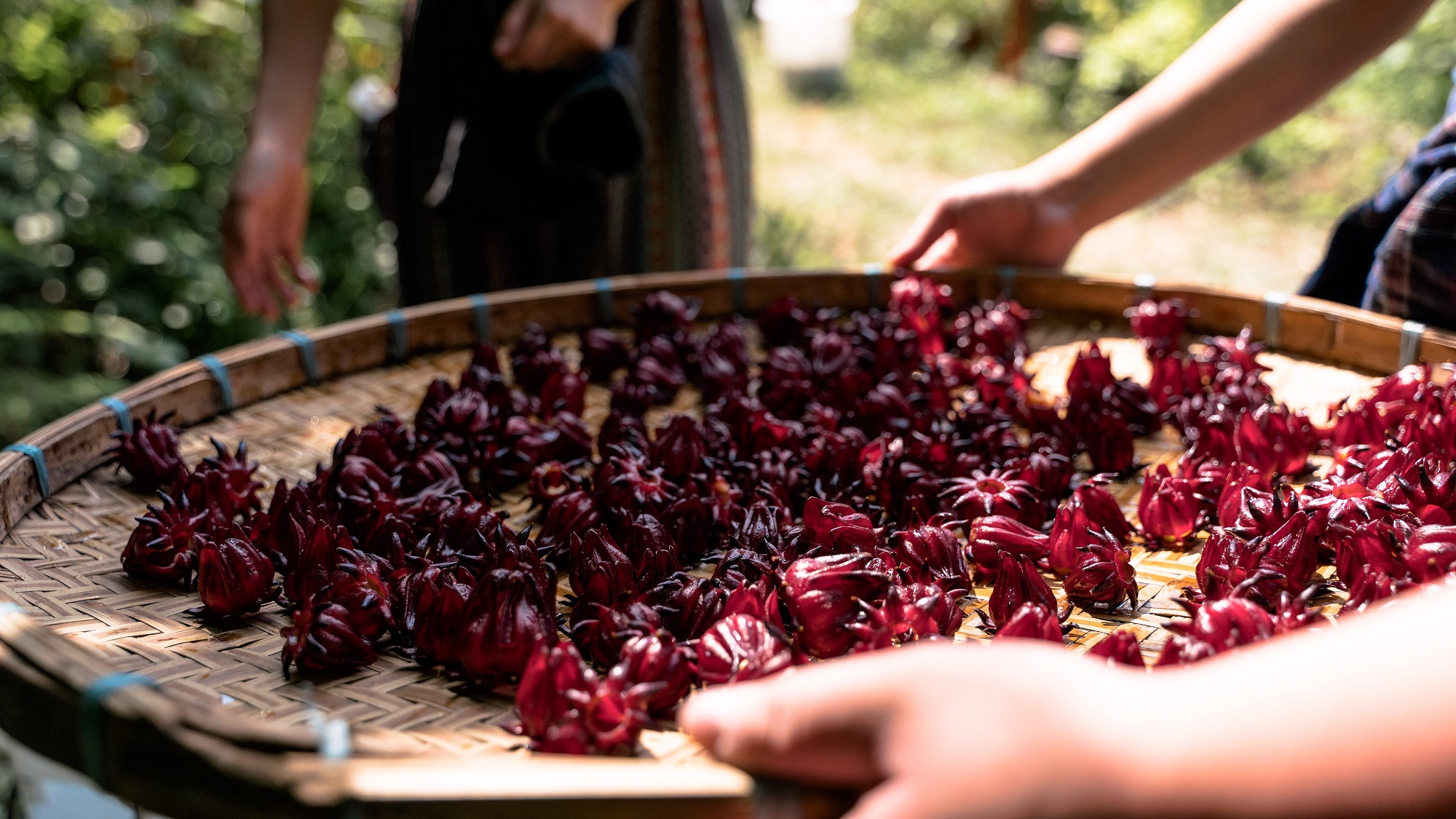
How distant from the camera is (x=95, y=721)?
68cm

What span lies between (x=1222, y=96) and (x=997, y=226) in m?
0.36

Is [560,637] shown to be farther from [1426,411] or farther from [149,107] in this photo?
[149,107]

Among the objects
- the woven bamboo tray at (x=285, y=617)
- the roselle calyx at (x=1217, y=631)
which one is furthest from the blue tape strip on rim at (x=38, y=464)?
the roselle calyx at (x=1217, y=631)

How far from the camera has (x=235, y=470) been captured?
1169mm

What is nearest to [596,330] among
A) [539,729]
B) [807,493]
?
[807,493]

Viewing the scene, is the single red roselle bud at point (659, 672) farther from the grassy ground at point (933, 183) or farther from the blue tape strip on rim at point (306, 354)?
A: the grassy ground at point (933, 183)

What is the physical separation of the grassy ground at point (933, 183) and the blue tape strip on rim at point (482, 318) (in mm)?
2810

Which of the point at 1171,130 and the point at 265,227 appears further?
the point at 265,227

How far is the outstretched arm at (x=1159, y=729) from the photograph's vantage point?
50 centimetres

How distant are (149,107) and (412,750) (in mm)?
3396

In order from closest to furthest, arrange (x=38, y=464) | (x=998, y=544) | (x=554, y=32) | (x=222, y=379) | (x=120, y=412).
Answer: (x=998, y=544)
(x=38, y=464)
(x=120, y=412)
(x=222, y=379)
(x=554, y=32)

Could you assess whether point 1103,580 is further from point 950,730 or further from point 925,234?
point 925,234

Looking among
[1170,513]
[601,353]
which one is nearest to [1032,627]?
[1170,513]

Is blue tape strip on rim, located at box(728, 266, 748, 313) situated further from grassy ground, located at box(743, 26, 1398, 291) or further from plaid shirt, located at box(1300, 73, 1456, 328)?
grassy ground, located at box(743, 26, 1398, 291)
